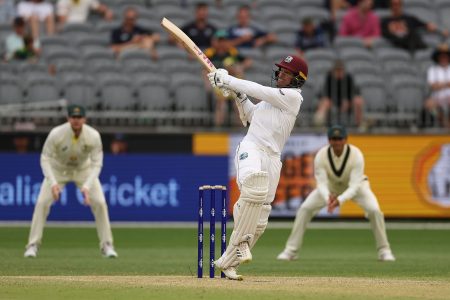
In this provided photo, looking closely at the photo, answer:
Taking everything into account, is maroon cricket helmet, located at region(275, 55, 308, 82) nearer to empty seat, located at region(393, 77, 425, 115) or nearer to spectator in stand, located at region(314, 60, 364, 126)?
spectator in stand, located at region(314, 60, 364, 126)

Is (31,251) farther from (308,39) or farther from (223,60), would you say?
(308,39)

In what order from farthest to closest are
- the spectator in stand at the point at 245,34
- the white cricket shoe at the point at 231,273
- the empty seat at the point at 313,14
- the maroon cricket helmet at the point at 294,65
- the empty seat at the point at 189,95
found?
the empty seat at the point at 313,14 < the spectator in stand at the point at 245,34 < the empty seat at the point at 189,95 < the white cricket shoe at the point at 231,273 < the maroon cricket helmet at the point at 294,65

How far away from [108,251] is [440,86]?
8538 millimetres

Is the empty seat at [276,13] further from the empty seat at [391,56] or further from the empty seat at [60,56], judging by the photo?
the empty seat at [60,56]

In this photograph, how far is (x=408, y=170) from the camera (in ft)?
70.5

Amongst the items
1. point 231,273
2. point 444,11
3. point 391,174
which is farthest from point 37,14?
point 231,273

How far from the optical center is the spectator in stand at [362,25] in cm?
2344

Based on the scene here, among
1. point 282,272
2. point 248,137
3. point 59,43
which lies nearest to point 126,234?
point 59,43

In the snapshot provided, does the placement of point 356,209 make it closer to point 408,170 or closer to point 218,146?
point 408,170

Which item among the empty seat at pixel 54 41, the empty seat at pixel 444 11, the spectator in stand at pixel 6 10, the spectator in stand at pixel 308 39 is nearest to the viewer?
the empty seat at pixel 54 41

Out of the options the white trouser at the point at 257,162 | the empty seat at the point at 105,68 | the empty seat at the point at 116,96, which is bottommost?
the white trouser at the point at 257,162

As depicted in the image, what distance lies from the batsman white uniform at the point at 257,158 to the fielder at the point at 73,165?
4.57 meters

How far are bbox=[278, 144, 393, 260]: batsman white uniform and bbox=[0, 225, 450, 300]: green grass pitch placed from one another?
0.29 meters

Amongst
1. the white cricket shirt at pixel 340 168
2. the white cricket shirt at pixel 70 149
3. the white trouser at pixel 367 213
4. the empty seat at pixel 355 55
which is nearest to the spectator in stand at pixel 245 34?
the empty seat at pixel 355 55
